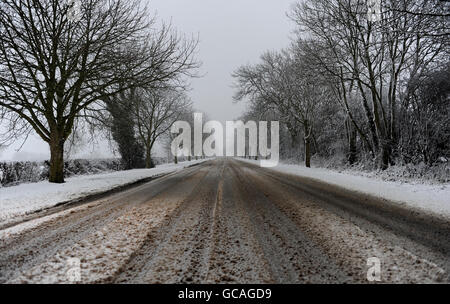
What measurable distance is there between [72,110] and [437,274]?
13158 mm

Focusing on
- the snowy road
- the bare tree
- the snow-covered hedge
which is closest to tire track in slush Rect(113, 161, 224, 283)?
the snowy road

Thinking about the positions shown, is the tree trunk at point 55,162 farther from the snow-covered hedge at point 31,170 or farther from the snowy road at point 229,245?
the snowy road at point 229,245

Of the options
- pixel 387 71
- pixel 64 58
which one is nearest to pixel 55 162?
pixel 64 58

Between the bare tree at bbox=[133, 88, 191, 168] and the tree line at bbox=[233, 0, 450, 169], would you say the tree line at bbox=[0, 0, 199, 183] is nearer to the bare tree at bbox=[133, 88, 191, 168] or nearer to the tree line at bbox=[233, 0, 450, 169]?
the tree line at bbox=[233, 0, 450, 169]

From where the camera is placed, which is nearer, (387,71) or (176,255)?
(176,255)

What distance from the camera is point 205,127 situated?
188ft

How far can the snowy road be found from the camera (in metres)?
2.33

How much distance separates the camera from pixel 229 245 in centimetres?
309

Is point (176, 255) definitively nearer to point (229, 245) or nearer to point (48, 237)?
point (229, 245)

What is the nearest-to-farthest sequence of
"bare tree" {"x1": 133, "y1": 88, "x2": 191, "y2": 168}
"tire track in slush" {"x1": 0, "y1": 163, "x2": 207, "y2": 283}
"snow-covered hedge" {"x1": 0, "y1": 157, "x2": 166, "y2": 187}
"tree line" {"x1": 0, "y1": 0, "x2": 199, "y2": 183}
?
"tire track in slush" {"x1": 0, "y1": 163, "x2": 207, "y2": 283} < "tree line" {"x1": 0, "y1": 0, "x2": 199, "y2": 183} < "snow-covered hedge" {"x1": 0, "y1": 157, "x2": 166, "y2": 187} < "bare tree" {"x1": 133, "y1": 88, "x2": 191, "y2": 168}

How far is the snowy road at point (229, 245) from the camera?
2.33m

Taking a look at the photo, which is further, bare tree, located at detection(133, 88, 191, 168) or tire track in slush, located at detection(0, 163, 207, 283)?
bare tree, located at detection(133, 88, 191, 168)
